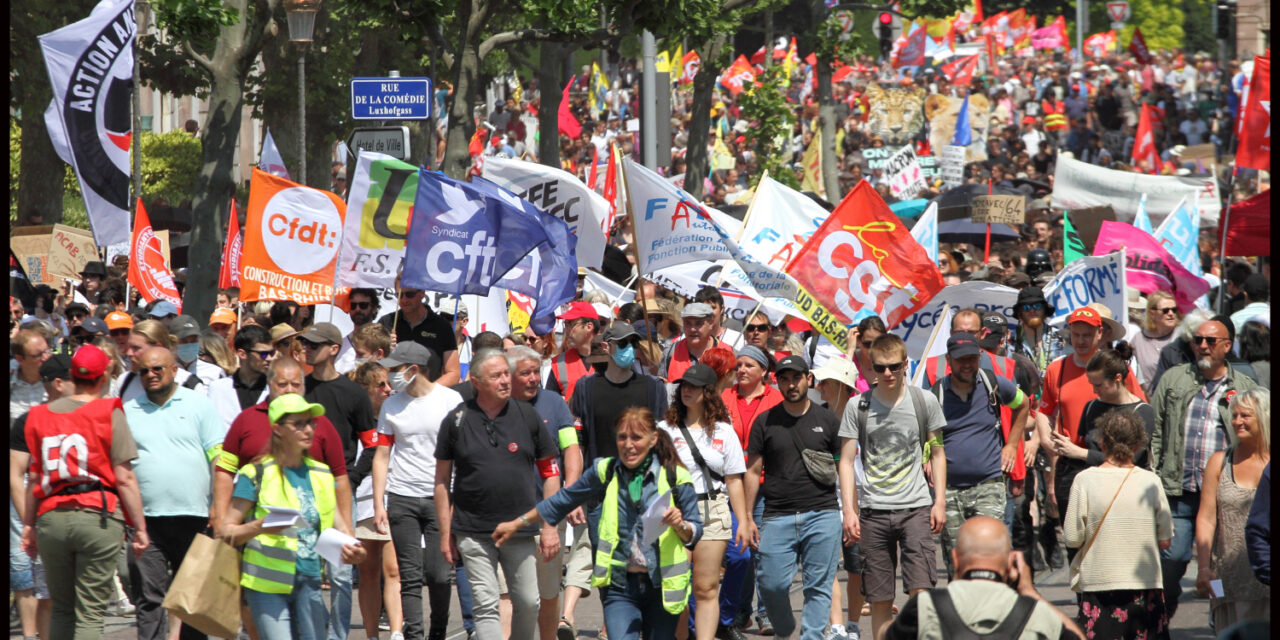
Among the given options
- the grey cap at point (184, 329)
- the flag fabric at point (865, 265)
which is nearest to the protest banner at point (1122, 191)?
the flag fabric at point (865, 265)

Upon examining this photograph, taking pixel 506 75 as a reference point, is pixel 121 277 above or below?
below

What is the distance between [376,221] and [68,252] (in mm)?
6877

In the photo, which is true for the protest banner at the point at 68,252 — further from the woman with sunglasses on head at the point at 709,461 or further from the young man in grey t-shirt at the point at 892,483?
the young man in grey t-shirt at the point at 892,483

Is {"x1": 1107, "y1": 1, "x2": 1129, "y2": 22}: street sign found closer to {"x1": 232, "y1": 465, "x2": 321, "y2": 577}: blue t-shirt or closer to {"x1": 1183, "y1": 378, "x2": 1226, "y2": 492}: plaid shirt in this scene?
{"x1": 1183, "y1": 378, "x2": 1226, "y2": 492}: plaid shirt

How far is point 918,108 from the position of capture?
1288 inches

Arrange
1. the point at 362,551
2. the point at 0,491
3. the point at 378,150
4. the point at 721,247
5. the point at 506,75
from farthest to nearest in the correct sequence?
the point at 506,75
the point at 378,150
the point at 721,247
the point at 362,551
the point at 0,491

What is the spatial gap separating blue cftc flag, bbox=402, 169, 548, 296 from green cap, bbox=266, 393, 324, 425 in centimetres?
369

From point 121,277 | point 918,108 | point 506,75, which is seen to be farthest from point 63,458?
point 506,75

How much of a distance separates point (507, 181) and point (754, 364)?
5.12m

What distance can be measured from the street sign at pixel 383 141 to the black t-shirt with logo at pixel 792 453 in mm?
5807

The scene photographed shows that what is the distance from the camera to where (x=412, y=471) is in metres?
8.76

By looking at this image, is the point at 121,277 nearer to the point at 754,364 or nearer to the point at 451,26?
the point at 451,26

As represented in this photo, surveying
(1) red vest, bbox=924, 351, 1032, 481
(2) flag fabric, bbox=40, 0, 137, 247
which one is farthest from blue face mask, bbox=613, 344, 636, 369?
(2) flag fabric, bbox=40, 0, 137, 247

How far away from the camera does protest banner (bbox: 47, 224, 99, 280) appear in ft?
56.2
